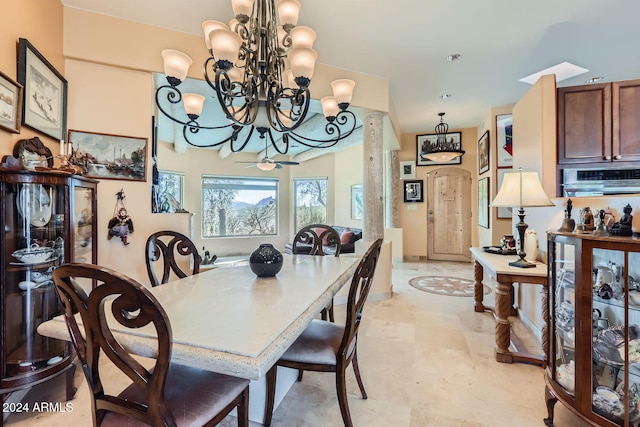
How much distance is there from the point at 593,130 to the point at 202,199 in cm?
741

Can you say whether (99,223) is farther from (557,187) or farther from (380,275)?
(557,187)

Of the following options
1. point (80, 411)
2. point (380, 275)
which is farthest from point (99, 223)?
point (380, 275)

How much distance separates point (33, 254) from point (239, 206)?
253 inches

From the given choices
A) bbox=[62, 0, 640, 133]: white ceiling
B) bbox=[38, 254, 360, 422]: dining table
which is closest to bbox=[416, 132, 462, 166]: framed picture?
bbox=[62, 0, 640, 133]: white ceiling

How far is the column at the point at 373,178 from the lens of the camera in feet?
12.5

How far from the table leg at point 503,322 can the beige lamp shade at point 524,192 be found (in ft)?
2.12

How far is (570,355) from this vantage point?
5.16ft

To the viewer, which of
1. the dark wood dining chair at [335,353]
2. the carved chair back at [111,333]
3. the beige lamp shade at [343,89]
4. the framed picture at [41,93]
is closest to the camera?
the carved chair back at [111,333]

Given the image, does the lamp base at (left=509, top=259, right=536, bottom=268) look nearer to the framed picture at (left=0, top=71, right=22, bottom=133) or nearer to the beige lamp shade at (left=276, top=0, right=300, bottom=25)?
the beige lamp shade at (left=276, top=0, right=300, bottom=25)

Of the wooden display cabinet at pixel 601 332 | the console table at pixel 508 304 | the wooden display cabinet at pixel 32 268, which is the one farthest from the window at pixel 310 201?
the wooden display cabinet at pixel 601 332

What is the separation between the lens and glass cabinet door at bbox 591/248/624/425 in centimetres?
134

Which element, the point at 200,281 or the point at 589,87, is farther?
the point at 589,87

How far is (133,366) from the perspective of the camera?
0.93m

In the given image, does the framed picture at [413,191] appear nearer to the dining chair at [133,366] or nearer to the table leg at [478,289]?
the table leg at [478,289]
